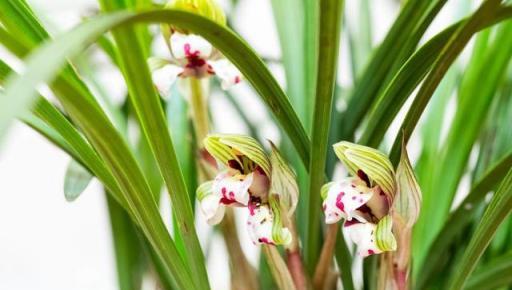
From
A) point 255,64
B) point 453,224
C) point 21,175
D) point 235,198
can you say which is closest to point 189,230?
point 235,198

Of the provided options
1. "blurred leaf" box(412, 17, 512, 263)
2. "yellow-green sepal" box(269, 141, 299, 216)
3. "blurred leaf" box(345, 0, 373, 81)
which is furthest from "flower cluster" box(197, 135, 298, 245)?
"blurred leaf" box(345, 0, 373, 81)

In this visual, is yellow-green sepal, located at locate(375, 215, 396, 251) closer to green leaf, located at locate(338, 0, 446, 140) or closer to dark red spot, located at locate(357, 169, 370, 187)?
dark red spot, located at locate(357, 169, 370, 187)

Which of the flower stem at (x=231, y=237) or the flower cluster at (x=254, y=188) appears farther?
the flower stem at (x=231, y=237)

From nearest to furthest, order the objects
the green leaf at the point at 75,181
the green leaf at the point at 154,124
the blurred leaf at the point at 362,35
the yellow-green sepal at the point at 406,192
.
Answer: the green leaf at the point at 154,124
the yellow-green sepal at the point at 406,192
the green leaf at the point at 75,181
the blurred leaf at the point at 362,35

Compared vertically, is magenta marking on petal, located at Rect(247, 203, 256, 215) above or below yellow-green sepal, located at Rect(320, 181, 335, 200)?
above

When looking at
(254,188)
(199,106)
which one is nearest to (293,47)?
(199,106)

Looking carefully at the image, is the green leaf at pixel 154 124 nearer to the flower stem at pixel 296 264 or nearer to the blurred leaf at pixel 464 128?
the flower stem at pixel 296 264

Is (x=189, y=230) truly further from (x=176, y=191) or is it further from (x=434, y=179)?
(x=434, y=179)

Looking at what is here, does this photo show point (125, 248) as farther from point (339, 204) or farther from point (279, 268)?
point (339, 204)

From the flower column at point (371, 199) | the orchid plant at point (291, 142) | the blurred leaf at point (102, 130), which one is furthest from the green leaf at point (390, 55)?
the blurred leaf at point (102, 130)
